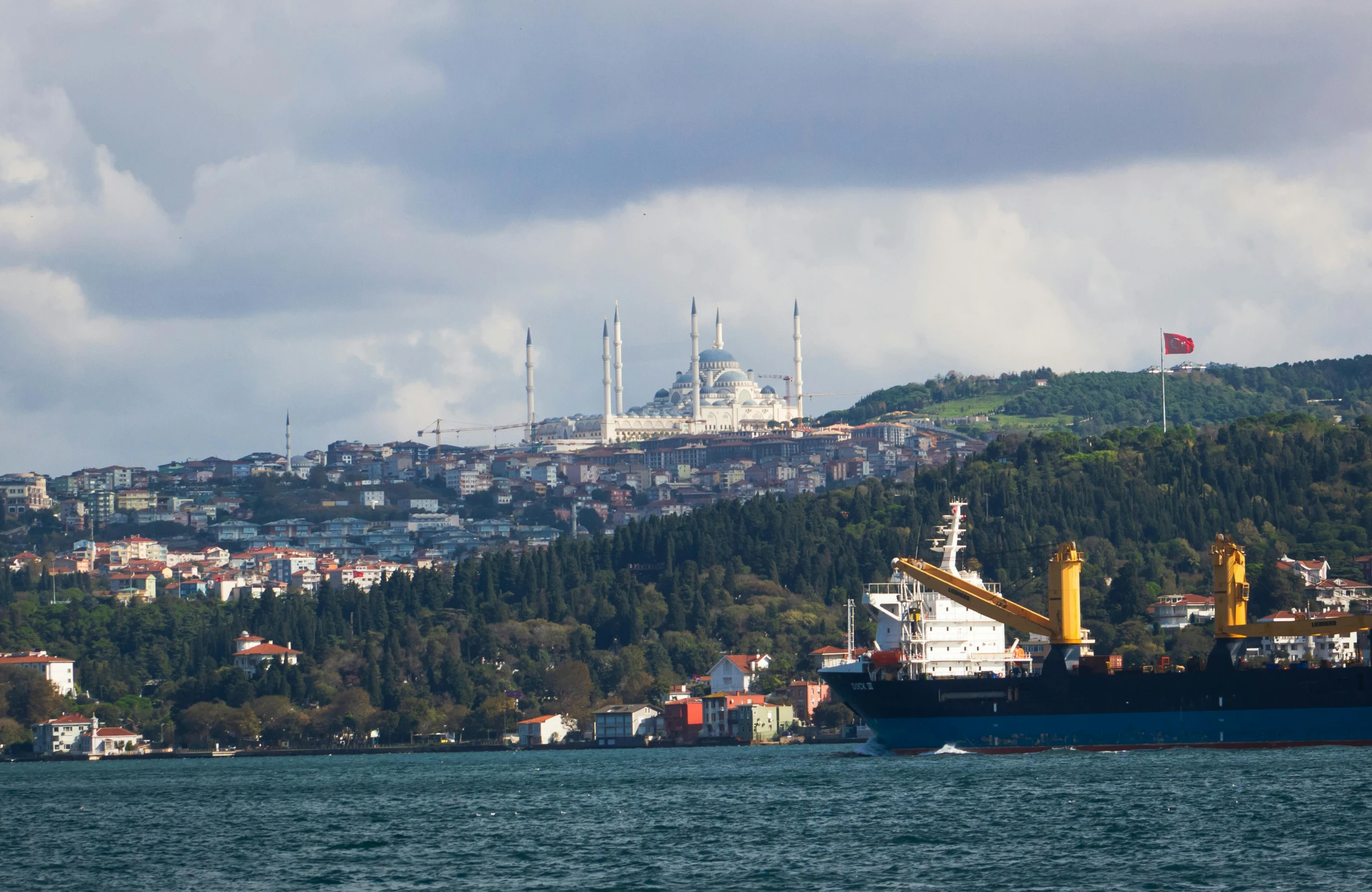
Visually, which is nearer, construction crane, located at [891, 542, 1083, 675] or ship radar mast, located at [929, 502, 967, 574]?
construction crane, located at [891, 542, 1083, 675]

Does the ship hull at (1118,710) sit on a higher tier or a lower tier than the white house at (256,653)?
lower

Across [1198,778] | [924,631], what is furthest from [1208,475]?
[1198,778]

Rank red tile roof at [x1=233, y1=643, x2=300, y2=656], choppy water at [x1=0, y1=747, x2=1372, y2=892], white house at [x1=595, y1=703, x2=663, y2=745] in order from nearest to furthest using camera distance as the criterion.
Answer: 1. choppy water at [x1=0, y1=747, x2=1372, y2=892]
2. white house at [x1=595, y1=703, x2=663, y2=745]
3. red tile roof at [x1=233, y1=643, x2=300, y2=656]

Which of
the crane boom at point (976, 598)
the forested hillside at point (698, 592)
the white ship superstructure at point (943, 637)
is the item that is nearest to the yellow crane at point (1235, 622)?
the crane boom at point (976, 598)

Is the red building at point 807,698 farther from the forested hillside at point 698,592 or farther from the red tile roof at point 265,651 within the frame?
the red tile roof at point 265,651

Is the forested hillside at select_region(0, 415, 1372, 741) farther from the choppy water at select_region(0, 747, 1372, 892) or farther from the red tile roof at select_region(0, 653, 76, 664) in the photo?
the choppy water at select_region(0, 747, 1372, 892)

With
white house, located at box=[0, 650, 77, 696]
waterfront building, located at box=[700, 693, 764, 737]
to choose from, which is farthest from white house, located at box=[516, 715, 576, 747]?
white house, located at box=[0, 650, 77, 696]

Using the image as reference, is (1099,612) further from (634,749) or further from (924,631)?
(924,631)
